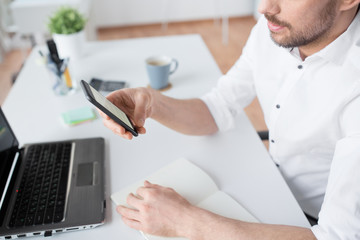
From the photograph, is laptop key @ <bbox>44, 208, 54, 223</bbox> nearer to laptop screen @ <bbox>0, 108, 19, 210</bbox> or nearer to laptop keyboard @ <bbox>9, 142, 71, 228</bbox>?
laptop keyboard @ <bbox>9, 142, 71, 228</bbox>

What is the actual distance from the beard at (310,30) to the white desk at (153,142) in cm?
28

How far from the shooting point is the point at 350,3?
676mm

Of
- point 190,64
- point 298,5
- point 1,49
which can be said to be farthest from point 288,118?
point 1,49

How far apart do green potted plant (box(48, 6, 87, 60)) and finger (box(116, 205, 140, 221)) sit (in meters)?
0.83

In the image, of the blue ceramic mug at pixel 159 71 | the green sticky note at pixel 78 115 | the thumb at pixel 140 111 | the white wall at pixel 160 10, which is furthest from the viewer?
the white wall at pixel 160 10

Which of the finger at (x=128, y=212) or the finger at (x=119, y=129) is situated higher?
the finger at (x=119, y=129)

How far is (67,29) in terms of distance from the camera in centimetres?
126

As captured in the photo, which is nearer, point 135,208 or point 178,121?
point 135,208

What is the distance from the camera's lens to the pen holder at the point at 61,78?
1087mm

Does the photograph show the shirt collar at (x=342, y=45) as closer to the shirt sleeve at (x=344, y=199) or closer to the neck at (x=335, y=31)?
the neck at (x=335, y=31)

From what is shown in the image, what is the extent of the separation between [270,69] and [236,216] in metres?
0.45

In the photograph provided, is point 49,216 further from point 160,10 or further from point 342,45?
point 160,10

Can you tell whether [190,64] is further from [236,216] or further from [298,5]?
[236,216]

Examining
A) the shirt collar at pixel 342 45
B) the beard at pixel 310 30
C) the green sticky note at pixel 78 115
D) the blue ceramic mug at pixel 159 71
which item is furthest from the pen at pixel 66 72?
the shirt collar at pixel 342 45
